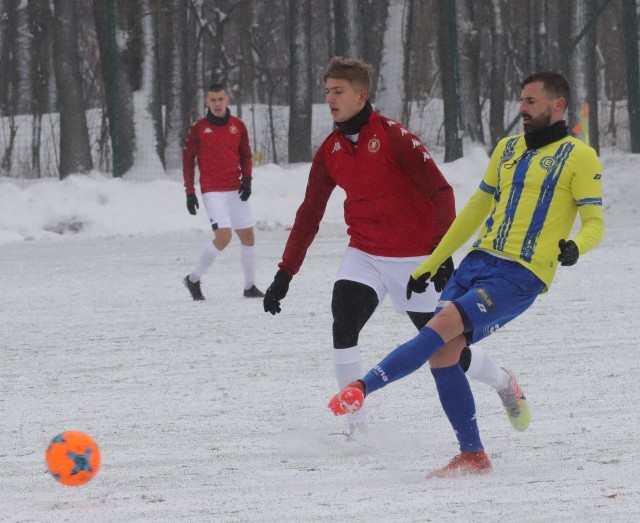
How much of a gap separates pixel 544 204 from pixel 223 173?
6.73 m

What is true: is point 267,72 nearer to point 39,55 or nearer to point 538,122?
point 39,55

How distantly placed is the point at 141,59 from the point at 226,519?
18.4 m

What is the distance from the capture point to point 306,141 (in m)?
24.9

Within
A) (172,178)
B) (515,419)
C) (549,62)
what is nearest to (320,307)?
(515,419)

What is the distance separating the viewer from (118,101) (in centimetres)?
1983

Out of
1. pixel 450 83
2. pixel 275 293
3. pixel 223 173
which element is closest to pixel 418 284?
pixel 275 293

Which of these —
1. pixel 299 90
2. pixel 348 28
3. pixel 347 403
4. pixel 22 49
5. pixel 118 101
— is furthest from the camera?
pixel 22 49

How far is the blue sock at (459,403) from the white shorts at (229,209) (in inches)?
260

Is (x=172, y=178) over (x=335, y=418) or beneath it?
beneath

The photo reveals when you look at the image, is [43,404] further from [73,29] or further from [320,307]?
[73,29]

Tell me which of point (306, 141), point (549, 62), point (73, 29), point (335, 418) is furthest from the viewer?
point (549, 62)

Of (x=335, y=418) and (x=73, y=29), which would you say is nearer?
(x=335, y=418)

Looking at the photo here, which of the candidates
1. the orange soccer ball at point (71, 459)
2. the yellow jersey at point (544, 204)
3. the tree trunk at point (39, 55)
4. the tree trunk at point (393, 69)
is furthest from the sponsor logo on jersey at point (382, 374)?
the tree trunk at point (39, 55)

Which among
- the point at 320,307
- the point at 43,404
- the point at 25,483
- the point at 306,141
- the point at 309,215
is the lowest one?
the point at 306,141
